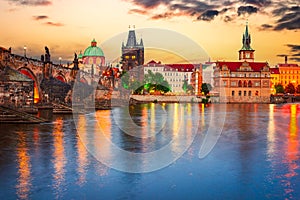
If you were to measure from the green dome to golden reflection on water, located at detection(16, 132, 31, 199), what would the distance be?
163281mm

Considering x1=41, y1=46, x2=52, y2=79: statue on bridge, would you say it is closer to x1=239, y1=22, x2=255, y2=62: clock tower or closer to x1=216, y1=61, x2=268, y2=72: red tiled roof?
x1=216, y1=61, x2=268, y2=72: red tiled roof

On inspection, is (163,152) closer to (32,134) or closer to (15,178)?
(15,178)

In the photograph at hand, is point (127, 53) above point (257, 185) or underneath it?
above

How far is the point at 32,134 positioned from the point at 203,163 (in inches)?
491

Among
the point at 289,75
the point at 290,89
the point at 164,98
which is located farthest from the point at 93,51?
the point at 289,75

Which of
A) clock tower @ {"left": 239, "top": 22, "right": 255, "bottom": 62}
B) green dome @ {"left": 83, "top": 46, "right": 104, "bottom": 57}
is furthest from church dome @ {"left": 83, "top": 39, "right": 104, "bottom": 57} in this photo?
clock tower @ {"left": 239, "top": 22, "right": 255, "bottom": 62}

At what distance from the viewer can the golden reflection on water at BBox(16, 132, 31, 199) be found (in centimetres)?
1079

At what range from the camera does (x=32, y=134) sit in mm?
23547

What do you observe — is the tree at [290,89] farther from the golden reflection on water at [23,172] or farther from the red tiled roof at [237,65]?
the golden reflection on water at [23,172]

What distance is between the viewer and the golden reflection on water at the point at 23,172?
35.4 ft

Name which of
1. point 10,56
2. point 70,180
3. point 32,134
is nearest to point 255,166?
point 70,180

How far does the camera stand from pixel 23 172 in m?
13.1

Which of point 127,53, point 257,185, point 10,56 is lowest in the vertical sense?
point 257,185

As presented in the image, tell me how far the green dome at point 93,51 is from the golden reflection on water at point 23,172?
16328 centimetres
